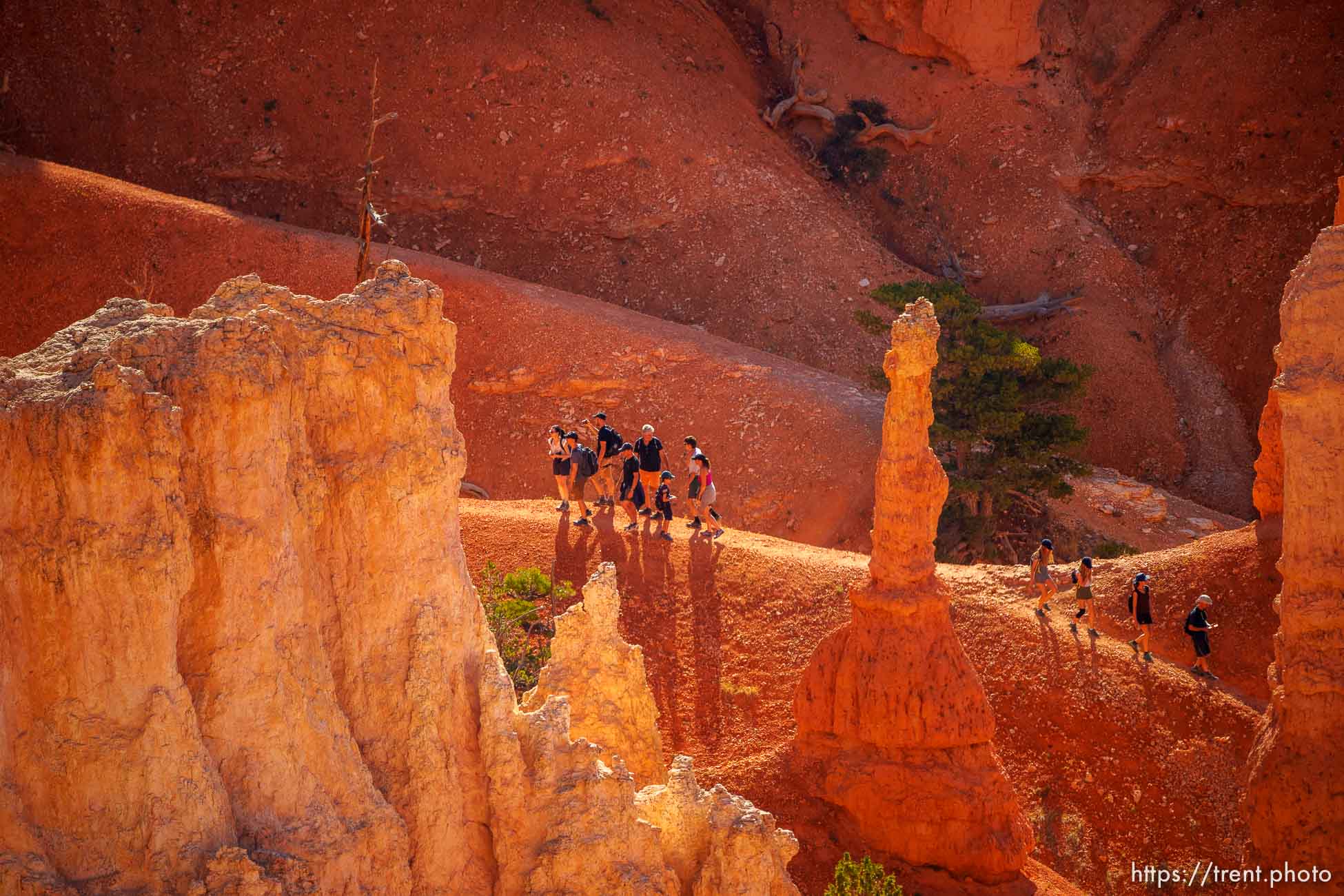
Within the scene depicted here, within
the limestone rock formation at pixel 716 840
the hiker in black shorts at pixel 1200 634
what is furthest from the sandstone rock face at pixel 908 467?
the limestone rock formation at pixel 716 840

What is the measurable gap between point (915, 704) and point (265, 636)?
850cm

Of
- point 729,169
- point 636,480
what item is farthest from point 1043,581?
point 729,169

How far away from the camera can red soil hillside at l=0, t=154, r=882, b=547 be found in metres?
26.3

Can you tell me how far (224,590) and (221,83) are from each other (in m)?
30.7

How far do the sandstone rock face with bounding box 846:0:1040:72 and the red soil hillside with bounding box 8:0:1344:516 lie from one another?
4.44 feet

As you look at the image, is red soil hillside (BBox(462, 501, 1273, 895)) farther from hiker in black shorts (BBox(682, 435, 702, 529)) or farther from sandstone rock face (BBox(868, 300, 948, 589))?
sandstone rock face (BBox(868, 300, 948, 589))

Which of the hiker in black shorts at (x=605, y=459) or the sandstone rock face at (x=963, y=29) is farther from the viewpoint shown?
the sandstone rock face at (x=963, y=29)

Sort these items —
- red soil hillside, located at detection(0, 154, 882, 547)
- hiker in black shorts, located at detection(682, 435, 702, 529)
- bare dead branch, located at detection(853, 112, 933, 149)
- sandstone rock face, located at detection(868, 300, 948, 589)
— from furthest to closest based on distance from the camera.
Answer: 1. bare dead branch, located at detection(853, 112, 933, 149)
2. red soil hillside, located at detection(0, 154, 882, 547)
3. hiker in black shorts, located at detection(682, 435, 702, 529)
4. sandstone rock face, located at detection(868, 300, 948, 589)

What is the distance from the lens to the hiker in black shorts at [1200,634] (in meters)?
Result: 17.0

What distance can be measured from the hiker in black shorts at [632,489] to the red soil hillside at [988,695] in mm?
423

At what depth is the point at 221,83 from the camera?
114 ft

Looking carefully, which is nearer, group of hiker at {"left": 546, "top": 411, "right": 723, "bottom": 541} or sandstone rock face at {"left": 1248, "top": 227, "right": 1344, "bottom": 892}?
sandstone rock face at {"left": 1248, "top": 227, "right": 1344, "bottom": 892}

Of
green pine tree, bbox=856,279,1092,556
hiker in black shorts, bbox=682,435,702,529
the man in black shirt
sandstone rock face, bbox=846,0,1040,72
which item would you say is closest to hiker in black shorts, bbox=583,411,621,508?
the man in black shirt

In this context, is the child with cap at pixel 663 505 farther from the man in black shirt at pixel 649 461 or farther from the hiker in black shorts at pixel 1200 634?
the hiker in black shorts at pixel 1200 634
